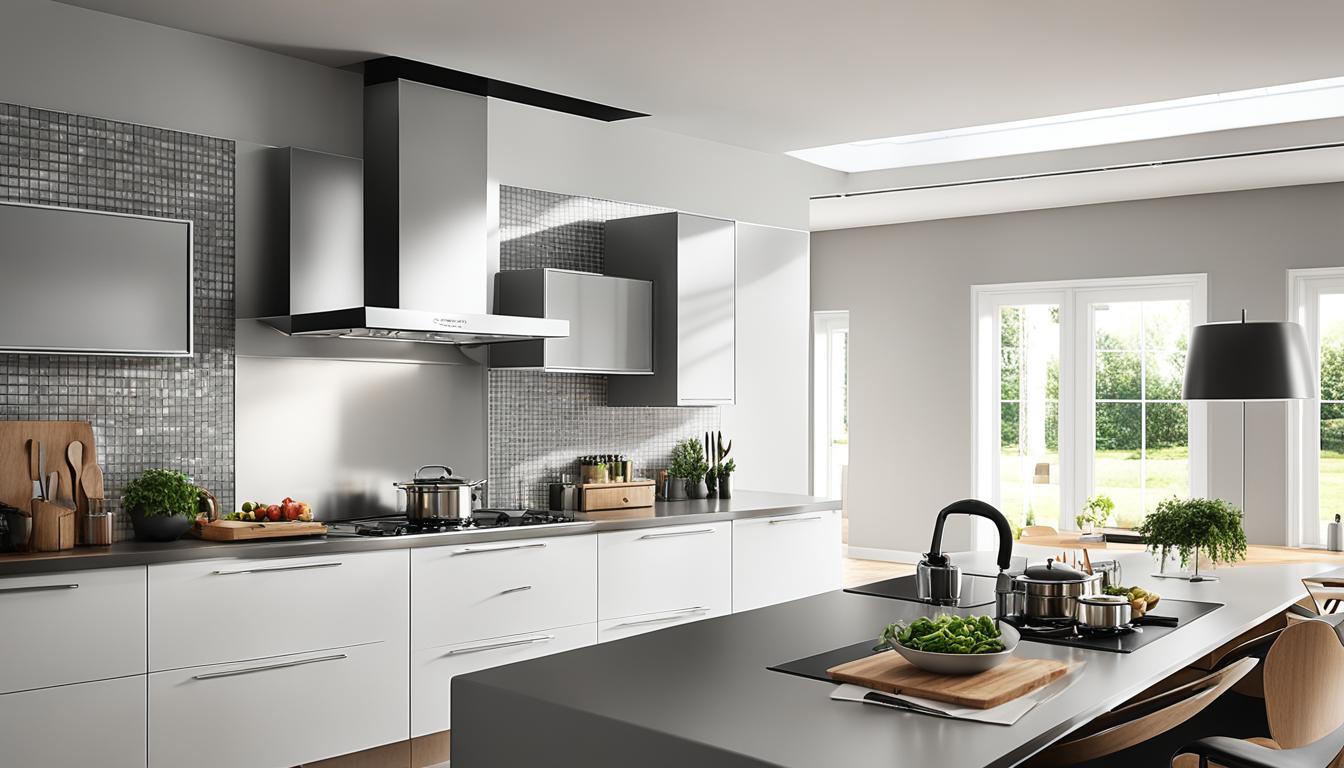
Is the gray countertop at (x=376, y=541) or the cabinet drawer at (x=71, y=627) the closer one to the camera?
the cabinet drawer at (x=71, y=627)

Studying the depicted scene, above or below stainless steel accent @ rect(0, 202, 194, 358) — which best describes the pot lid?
below

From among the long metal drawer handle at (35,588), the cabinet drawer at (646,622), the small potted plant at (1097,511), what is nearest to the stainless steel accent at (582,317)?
the cabinet drawer at (646,622)

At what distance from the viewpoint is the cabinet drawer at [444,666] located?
4098mm

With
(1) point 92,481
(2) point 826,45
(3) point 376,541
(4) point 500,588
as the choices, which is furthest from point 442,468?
(2) point 826,45

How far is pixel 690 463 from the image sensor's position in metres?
5.83

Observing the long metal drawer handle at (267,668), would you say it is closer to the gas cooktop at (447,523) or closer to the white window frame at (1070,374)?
the gas cooktop at (447,523)

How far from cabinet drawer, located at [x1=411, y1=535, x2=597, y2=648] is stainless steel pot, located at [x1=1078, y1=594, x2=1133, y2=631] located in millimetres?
2348

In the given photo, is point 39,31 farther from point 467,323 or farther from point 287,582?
point 287,582

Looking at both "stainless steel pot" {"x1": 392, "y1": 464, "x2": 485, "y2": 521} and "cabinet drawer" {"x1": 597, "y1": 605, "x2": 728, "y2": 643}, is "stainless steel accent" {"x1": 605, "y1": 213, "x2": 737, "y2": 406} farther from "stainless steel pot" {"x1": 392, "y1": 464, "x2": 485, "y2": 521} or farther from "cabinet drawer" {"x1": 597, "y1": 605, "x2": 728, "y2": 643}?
"stainless steel pot" {"x1": 392, "y1": 464, "x2": 485, "y2": 521}

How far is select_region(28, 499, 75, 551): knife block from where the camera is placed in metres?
3.45

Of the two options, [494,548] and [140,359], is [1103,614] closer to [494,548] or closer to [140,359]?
[494,548]

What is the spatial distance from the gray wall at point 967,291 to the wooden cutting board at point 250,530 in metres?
5.76

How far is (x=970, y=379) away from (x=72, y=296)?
640 centimetres

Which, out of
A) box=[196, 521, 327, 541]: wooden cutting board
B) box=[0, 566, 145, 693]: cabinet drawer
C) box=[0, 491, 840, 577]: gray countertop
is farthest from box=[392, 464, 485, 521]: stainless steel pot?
box=[0, 566, 145, 693]: cabinet drawer
